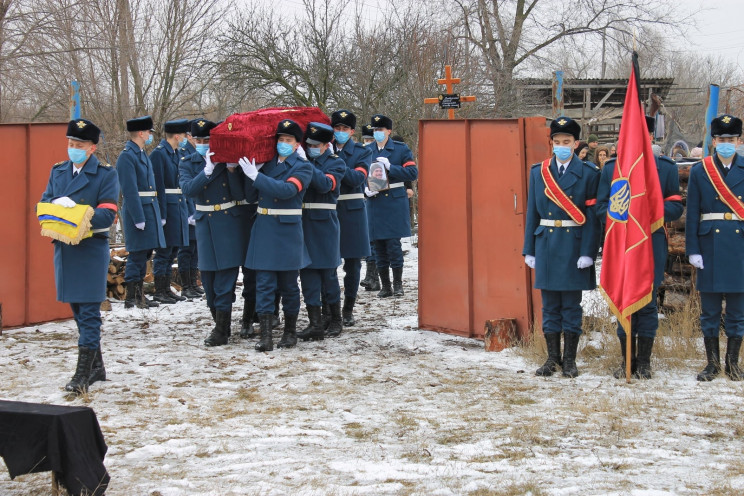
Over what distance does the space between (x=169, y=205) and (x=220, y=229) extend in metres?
2.91

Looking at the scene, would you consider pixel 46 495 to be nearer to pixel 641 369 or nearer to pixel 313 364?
pixel 313 364

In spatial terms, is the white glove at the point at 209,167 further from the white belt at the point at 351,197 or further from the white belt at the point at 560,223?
the white belt at the point at 560,223

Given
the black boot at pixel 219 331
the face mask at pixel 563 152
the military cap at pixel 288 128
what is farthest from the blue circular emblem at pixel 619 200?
the black boot at pixel 219 331

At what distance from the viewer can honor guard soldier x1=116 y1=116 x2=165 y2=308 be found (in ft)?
33.4

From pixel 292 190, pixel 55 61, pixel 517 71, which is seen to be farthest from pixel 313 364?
pixel 517 71

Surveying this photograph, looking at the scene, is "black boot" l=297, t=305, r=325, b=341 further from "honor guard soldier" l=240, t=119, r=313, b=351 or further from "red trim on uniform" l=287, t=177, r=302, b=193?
"red trim on uniform" l=287, t=177, r=302, b=193

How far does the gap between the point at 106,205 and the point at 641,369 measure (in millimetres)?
4119

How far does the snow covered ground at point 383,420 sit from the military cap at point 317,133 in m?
1.87

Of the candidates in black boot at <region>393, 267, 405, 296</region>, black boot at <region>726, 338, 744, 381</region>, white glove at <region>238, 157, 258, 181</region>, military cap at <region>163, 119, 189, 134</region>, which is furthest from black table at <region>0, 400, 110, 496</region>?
black boot at <region>393, 267, 405, 296</region>

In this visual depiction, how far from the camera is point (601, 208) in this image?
7.04 meters

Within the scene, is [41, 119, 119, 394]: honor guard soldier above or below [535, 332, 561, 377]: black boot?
above

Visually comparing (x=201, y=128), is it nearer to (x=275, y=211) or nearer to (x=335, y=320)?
(x=275, y=211)

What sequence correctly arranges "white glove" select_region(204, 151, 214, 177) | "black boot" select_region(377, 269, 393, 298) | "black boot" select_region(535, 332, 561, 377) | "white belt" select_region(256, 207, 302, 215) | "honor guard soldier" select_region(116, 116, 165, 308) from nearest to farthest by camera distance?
"black boot" select_region(535, 332, 561, 377) → "white belt" select_region(256, 207, 302, 215) → "white glove" select_region(204, 151, 214, 177) → "honor guard soldier" select_region(116, 116, 165, 308) → "black boot" select_region(377, 269, 393, 298)

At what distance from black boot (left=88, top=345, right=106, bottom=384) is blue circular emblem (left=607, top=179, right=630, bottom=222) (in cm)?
392
